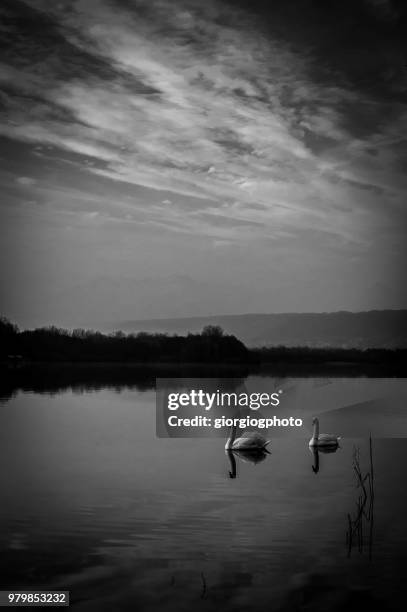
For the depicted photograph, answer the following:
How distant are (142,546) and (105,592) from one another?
6.73ft

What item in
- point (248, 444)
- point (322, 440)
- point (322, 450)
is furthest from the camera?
point (322, 440)

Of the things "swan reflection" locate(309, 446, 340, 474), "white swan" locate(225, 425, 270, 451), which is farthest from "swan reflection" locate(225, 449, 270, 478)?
"swan reflection" locate(309, 446, 340, 474)

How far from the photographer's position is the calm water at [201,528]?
944 cm

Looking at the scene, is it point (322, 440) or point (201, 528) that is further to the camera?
point (322, 440)

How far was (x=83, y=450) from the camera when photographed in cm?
2414

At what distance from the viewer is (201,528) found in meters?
12.6

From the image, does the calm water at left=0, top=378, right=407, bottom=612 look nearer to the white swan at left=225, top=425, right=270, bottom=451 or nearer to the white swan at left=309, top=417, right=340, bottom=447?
the white swan at left=225, top=425, right=270, bottom=451

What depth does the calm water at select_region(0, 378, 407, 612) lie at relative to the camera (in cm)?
944

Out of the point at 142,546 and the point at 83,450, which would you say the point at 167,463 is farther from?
the point at 142,546

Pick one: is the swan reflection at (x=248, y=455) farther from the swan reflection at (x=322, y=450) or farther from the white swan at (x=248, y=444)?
the swan reflection at (x=322, y=450)

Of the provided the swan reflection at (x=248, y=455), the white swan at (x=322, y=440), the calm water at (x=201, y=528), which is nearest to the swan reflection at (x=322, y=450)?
the white swan at (x=322, y=440)

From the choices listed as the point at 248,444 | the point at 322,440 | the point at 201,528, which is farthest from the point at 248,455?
the point at 201,528

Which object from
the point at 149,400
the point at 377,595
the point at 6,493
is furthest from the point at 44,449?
the point at 149,400

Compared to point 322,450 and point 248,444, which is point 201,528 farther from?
point 322,450
